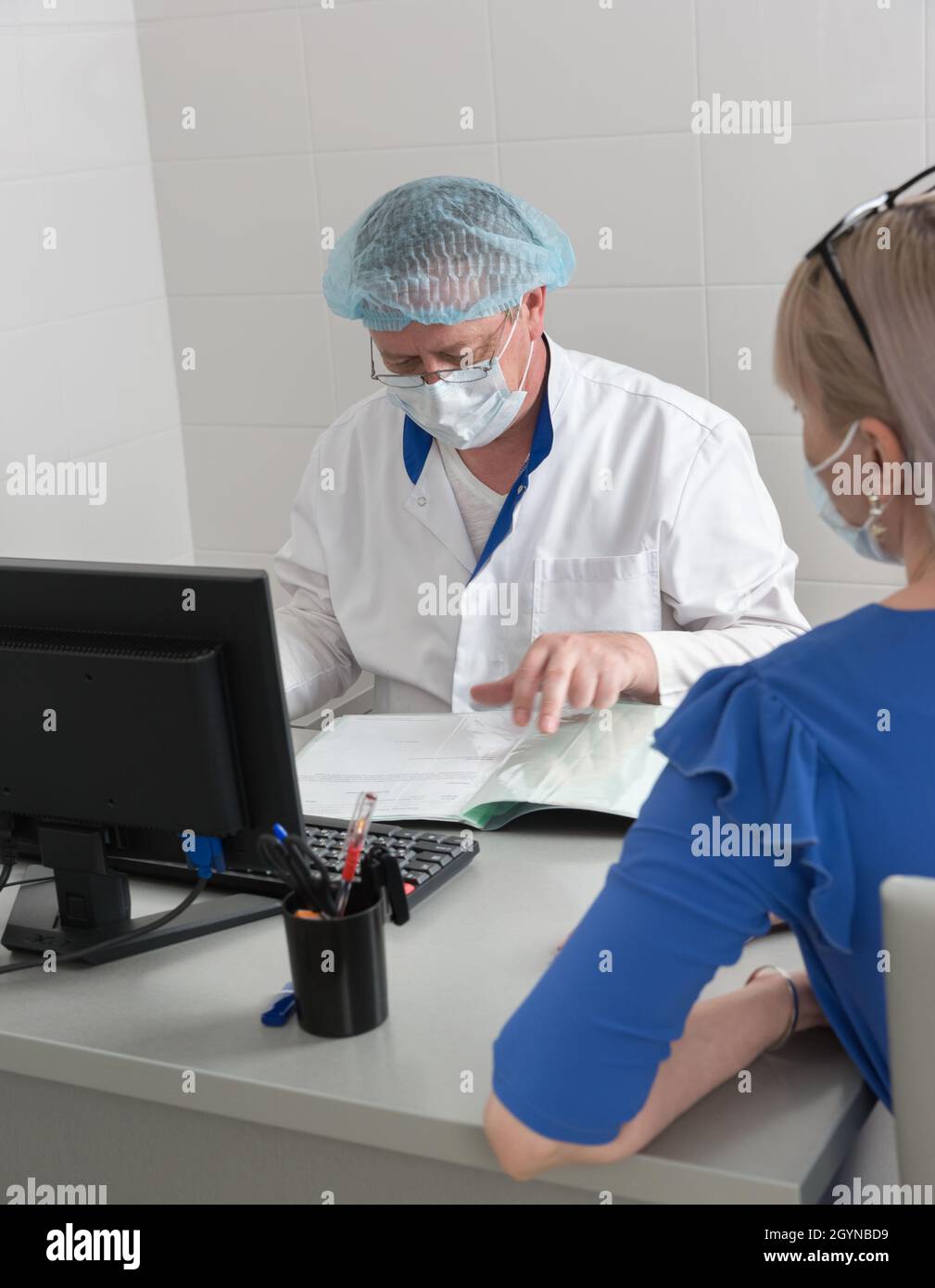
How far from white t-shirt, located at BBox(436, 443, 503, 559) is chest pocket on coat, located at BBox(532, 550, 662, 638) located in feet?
0.33

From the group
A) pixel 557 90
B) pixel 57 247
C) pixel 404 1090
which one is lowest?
pixel 404 1090

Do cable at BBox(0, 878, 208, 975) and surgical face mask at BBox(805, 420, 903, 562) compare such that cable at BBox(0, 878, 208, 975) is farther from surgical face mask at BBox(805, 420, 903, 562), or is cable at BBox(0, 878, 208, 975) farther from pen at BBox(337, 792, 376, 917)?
surgical face mask at BBox(805, 420, 903, 562)

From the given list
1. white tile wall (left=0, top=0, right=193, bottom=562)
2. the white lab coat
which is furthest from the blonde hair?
white tile wall (left=0, top=0, right=193, bottom=562)

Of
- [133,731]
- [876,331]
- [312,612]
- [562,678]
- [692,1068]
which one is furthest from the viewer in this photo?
[312,612]

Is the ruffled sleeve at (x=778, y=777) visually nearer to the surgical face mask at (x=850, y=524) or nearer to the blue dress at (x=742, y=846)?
the blue dress at (x=742, y=846)

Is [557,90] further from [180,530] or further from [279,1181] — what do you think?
[279,1181]

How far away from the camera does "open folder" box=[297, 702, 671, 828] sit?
145 cm

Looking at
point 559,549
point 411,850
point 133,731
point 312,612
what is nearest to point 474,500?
point 559,549

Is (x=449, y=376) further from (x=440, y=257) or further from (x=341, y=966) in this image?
(x=341, y=966)

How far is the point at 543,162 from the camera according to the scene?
2.41 m

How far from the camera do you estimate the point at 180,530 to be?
9.68ft

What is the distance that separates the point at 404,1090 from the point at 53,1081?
14.0 inches

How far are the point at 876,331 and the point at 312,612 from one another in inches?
53.3

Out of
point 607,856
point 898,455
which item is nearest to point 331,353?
point 607,856
